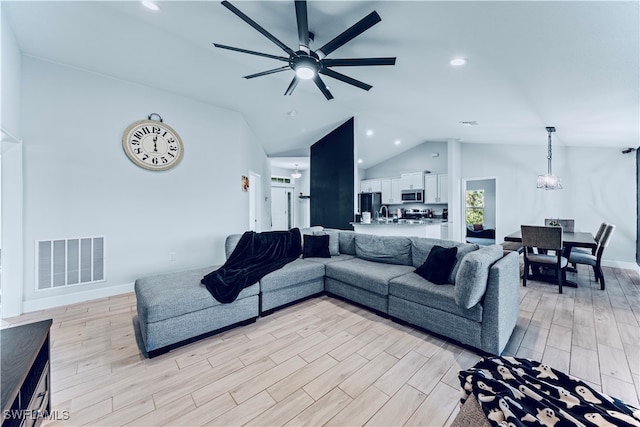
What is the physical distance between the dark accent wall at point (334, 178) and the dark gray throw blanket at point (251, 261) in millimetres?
2568

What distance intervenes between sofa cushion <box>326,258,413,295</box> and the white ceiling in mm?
2327

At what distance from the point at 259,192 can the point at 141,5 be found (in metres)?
4.41

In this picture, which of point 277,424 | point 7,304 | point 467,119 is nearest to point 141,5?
point 7,304

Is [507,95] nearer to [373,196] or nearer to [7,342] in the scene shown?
[7,342]

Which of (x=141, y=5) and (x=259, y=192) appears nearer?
(x=141, y=5)

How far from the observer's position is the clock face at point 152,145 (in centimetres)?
365

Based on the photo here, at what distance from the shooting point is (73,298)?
3.25m

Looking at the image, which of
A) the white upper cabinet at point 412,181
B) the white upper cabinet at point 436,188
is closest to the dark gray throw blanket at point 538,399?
the white upper cabinet at point 436,188

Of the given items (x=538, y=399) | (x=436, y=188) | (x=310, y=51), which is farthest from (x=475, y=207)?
(x=538, y=399)

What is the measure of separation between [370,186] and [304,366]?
795cm

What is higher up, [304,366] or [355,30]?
[355,30]

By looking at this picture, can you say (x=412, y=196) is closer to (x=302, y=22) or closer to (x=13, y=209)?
(x=302, y=22)

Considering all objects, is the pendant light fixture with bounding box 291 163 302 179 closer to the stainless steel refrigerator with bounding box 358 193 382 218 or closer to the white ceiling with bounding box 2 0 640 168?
the stainless steel refrigerator with bounding box 358 193 382 218

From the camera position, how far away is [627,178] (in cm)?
484
